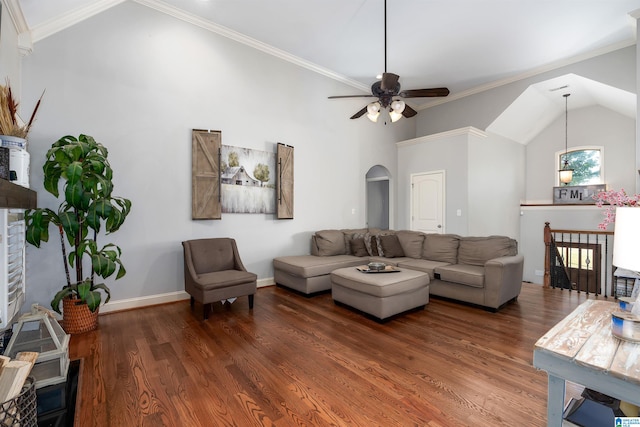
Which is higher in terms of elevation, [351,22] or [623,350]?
[351,22]

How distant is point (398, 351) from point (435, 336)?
547 mm

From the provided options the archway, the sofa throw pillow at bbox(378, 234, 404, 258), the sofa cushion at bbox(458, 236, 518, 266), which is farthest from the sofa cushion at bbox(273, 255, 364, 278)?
the archway

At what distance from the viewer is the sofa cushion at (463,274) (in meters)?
3.61

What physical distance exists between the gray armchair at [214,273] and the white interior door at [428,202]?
168 inches

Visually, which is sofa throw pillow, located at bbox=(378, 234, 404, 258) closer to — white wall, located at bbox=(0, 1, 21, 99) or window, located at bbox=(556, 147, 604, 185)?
white wall, located at bbox=(0, 1, 21, 99)

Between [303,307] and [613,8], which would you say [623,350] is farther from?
[613,8]

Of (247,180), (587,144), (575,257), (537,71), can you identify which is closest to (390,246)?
(247,180)

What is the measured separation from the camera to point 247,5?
Result: 3775 millimetres

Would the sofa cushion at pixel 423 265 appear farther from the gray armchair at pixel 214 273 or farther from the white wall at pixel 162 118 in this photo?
the gray armchair at pixel 214 273

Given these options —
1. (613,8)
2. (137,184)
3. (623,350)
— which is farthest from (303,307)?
(613,8)

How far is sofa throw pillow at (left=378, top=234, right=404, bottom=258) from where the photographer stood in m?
4.87

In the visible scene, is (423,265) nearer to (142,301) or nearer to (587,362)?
(587,362)

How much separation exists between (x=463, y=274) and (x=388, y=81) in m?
2.56

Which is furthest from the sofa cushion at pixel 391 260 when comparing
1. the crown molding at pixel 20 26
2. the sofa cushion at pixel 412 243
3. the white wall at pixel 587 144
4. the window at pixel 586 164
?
the window at pixel 586 164
